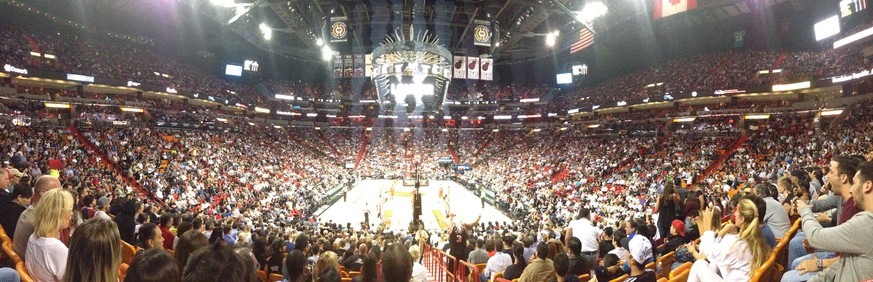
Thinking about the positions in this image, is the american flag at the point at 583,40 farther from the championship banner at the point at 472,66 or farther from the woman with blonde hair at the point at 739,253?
the woman with blonde hair at the point at 739,253

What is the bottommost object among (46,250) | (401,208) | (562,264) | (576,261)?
(401,208)

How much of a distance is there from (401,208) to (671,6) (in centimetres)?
1788

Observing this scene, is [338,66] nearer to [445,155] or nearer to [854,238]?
[445,155]

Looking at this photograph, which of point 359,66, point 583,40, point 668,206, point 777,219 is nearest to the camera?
point 777,219

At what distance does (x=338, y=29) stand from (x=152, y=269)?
892 inches

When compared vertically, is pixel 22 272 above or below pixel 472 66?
below

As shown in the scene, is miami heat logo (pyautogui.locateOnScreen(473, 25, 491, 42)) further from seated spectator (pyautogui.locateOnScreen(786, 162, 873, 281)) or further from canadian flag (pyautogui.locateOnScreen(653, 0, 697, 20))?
seated spectator (pyautogui.locateOnScreen(786, 162, 873, 281))

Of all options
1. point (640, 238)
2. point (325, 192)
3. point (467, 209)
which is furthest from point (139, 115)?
point (640, 238)

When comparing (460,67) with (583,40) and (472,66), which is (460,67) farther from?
(583,40)

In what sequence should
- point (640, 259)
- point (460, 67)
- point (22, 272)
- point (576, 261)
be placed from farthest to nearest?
point (460, 67)
point (576, 261)
point (640, 259)
point (22, 272)

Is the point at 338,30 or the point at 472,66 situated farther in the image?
the point at 472,66

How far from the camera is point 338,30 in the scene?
23469mm

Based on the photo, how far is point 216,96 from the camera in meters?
44.2

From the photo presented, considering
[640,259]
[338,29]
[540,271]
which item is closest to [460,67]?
[338,29]
